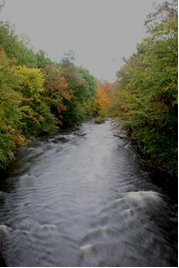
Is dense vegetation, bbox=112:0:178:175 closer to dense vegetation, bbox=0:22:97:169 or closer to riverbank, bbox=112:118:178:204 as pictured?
riverbank, bbox=112:118:178:204

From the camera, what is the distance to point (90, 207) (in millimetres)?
13797

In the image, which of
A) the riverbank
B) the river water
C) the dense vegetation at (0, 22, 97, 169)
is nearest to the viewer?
the river water

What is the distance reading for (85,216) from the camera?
12875mm

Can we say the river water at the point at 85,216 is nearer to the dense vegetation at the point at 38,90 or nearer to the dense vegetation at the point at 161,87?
the dense vegetation at the point at 161,87

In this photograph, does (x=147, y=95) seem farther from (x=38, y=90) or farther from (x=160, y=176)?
(x=38, y=90)

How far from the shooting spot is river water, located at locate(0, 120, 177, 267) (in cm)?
1006

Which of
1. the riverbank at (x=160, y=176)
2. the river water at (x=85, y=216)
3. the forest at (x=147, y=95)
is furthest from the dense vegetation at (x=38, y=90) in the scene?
the riverbank at (x=160, y=176)

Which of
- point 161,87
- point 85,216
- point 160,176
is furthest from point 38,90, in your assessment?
point 85,216

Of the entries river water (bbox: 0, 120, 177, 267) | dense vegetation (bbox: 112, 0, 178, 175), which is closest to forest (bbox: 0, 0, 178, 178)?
dense vegetation (bbox: 112, 0, 178, 175)

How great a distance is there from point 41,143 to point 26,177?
37.3 feet

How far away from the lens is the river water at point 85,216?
396 inches

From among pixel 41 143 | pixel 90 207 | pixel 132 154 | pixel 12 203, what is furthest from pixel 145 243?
pixel 41 143

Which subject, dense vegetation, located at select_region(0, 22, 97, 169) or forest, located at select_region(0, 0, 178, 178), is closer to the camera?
forest, located at select_region(0, 0, 178, 178)

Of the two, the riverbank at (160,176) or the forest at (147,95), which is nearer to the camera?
the forest at (147,95)
